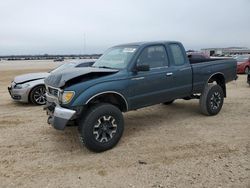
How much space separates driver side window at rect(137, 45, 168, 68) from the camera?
6.08 metres

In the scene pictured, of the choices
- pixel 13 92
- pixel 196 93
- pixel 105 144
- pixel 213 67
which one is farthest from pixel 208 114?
pixel 13 92

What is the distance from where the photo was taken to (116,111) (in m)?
5.29

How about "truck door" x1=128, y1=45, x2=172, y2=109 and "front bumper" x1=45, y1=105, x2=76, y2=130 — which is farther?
"truck door" x1=128, y1=45, x2=172, y2=109

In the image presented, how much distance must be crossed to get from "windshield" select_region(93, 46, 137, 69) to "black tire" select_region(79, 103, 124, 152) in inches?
42.8

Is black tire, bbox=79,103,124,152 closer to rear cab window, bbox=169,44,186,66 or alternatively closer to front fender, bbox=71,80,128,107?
front fender, bbox=71,80,128,107

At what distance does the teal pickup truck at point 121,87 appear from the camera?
5004 millimetres

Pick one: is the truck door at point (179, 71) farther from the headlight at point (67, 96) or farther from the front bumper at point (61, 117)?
the front bumper at point (61, 117)

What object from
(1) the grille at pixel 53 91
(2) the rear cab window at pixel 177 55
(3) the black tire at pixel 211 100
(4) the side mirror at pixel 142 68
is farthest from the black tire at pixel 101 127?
(3) the black tire at pixel 211 100

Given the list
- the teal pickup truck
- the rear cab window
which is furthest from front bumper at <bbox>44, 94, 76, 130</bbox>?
the rear cab window

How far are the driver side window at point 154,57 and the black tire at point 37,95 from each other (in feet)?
15.0

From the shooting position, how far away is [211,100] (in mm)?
7430

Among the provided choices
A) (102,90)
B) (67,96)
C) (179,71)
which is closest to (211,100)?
(179,71)

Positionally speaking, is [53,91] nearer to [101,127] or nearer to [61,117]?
[61,117]

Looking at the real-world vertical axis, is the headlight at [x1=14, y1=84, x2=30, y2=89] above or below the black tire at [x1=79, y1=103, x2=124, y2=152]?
above
